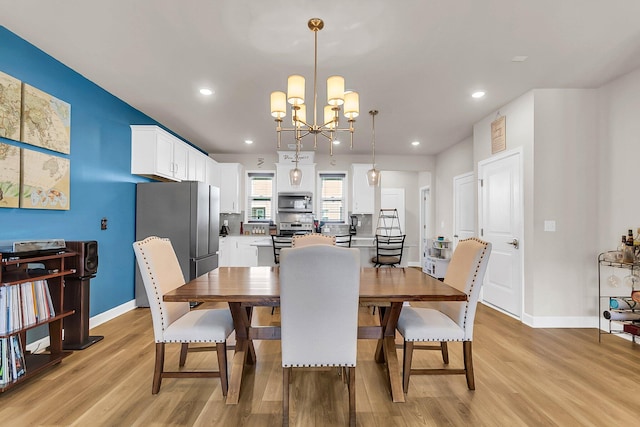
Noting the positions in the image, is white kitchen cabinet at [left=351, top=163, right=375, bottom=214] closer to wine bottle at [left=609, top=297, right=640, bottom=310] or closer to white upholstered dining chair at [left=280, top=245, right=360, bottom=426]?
wine bottle at [left=609, top=297, right=640, bottom=310]

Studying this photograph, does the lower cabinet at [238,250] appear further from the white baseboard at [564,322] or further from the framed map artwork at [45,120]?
the white baseboard at [564,322]

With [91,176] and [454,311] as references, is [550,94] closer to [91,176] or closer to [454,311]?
[454,311]

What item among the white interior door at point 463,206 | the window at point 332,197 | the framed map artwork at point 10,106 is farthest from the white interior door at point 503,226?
the framed map artwork at point 10,106

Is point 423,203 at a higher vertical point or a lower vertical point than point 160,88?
lower

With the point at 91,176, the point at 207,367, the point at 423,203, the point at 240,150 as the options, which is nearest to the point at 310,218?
the point at 240,150

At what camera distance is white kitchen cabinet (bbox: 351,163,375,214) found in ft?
23.1

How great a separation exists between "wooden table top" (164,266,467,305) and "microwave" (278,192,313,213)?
4225 mm

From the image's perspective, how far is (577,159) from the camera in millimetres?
3695

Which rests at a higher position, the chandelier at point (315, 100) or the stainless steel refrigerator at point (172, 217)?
the chandelier at point (315, 100)

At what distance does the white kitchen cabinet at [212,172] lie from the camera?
6.31m

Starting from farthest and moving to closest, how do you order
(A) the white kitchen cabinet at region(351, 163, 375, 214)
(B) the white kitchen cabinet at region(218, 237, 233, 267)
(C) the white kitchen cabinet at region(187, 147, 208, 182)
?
(A) the white kitchen cabinet at region(351, 163, 375, 214), (B) the white kitchen cabinet at region(218, 237, 233, 267), (C) the white kitchen cabinet at region(187, 147, 208, 182)

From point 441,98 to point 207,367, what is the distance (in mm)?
3745

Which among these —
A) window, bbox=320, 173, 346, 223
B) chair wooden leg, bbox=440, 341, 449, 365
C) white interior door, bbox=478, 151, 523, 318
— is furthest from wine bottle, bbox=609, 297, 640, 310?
window, bbox=320, 173, 346, 223

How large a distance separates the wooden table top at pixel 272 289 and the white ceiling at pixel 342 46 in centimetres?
189
